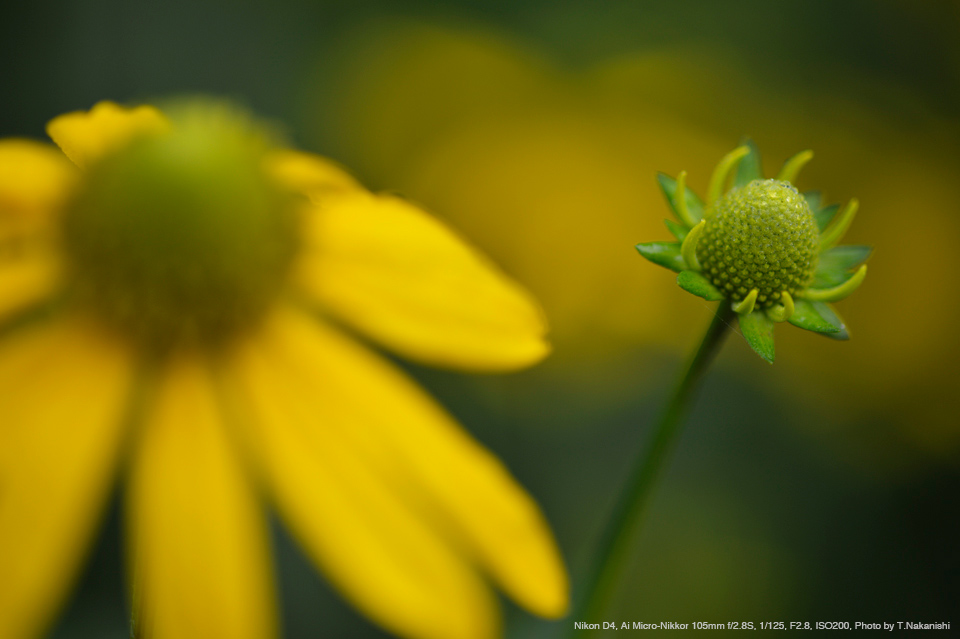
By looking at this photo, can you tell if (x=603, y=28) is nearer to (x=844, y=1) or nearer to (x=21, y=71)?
(x=844, y=1)

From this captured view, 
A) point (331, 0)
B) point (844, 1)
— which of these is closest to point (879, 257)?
point (844, 1)

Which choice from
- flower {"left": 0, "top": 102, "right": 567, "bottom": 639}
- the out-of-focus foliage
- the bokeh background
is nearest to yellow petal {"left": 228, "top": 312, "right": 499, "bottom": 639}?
flower {"left": 0, "top": 102, "right": 567, "bottom": 639}

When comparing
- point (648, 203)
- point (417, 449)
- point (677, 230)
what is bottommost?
point (648, 203)

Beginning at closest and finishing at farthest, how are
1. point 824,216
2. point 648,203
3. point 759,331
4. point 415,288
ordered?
point 759,331, point 824,216, point 415,288, point 648,203

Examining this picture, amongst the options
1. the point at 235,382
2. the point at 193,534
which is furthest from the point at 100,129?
the point at 193,534

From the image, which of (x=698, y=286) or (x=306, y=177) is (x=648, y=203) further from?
(x=698, y=286)

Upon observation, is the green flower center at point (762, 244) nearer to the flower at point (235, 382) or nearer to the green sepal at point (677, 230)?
the green sepal at point (677, 230)

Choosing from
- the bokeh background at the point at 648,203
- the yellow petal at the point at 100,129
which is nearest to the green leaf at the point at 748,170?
the yellow petal at the point at 100,129
